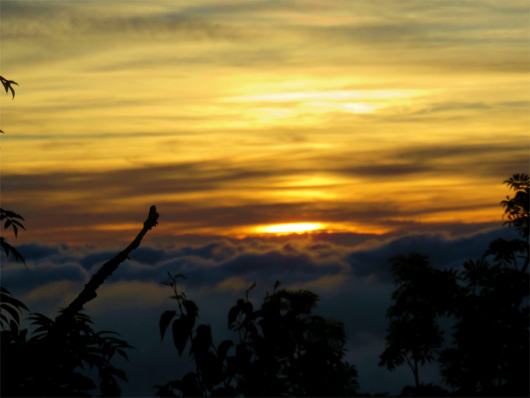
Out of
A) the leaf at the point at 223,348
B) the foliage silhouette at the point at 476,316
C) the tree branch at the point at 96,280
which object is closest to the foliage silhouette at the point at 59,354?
the tree branch at the point at 96,280

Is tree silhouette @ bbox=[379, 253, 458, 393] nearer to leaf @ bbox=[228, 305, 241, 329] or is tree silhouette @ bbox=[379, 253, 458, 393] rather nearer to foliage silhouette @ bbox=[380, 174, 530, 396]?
foliage silhouette @ bbox=[380, 174, 530, 396]

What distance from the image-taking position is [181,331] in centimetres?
411

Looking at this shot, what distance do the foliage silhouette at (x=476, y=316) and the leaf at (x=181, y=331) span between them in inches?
477

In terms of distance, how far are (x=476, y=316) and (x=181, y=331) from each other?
1352 centimetres

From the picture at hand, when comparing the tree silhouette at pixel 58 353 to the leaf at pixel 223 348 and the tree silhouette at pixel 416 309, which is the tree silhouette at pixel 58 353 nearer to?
the leaf at pixel 223 348

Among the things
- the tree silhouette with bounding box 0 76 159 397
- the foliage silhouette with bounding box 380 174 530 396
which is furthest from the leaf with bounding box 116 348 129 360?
the foliage silhouette with bounding box 380 174 530 396

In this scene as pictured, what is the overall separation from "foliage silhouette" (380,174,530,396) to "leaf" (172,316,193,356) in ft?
39.7

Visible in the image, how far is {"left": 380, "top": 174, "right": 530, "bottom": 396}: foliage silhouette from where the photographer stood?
15.1 meters

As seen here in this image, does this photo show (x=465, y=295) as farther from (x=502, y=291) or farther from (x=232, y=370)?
(x=232, y=370)

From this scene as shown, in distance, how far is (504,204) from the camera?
50.6 feet

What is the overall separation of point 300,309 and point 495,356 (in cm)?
1262

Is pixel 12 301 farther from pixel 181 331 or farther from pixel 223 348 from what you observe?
pixel 223 348

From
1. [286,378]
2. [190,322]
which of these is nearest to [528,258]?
[286,378]

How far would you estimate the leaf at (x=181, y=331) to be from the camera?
4.04 meters
